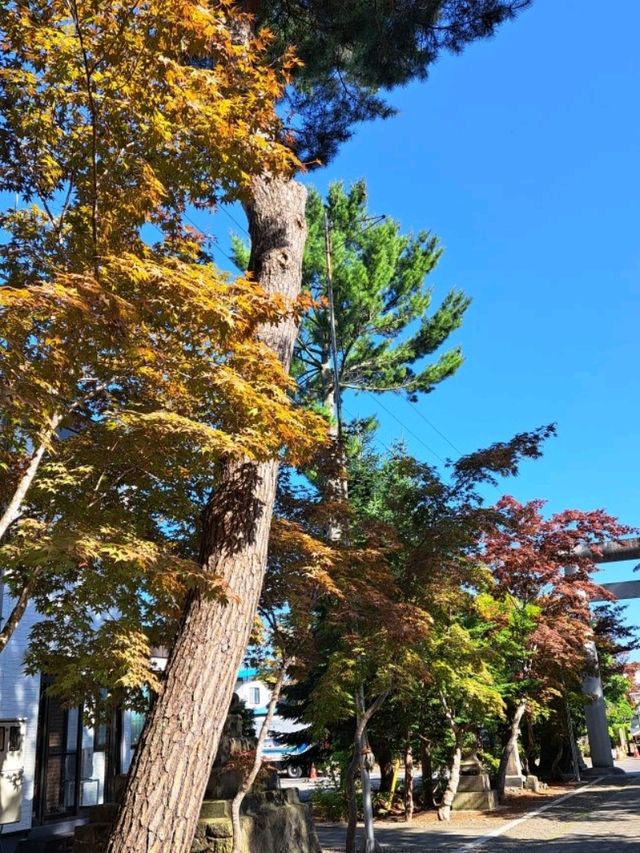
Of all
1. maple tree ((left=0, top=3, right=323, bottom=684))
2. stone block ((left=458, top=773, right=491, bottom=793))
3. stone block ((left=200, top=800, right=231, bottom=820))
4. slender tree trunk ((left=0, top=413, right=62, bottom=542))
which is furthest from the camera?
stone block ((left=458, top=773, right=491, bottom=793))

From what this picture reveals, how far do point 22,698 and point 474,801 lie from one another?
9117 millimetres

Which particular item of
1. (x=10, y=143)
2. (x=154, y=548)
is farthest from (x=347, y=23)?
(x=154, y=548)

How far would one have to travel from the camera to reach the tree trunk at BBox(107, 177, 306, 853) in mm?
4453

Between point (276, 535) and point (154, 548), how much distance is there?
10.8ft

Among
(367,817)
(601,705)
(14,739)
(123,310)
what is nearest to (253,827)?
(367,817)

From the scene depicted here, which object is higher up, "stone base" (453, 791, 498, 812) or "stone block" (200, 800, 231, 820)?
"stone block" (200, 800, 231, 820)

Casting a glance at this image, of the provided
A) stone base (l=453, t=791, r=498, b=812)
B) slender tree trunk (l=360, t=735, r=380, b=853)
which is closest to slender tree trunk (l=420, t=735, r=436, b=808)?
stone base (l=453, t=791, r=498, b=812)

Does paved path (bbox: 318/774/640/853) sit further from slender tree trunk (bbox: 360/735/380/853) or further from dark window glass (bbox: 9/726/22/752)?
dark window glass (bbox: 9/726/22/752)

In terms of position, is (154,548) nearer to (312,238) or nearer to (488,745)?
(312,238)

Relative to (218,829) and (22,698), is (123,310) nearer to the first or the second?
(218,829)

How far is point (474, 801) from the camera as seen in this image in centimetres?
1446

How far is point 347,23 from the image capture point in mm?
8805

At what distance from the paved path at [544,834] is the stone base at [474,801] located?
1.13m

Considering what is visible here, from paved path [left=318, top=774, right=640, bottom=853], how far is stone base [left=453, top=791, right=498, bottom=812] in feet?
3.72
